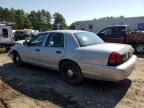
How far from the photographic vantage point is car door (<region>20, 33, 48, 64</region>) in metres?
7.48

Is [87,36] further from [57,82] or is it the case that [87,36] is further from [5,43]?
[5,43]

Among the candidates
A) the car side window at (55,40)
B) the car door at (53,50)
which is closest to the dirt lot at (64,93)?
the car door at (53,50)

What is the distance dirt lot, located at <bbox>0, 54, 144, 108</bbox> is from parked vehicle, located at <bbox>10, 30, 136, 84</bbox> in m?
0.41

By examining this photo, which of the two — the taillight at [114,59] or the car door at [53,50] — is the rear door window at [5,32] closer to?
the car door at [53,50]

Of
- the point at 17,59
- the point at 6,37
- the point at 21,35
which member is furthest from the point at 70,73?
the point at 21,35

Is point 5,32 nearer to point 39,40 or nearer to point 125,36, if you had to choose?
point 125,36

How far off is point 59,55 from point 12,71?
8.56ft

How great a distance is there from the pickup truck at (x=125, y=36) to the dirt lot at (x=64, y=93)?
5.71 metres

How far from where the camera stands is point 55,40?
22.9 ft

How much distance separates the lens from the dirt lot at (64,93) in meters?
5.12

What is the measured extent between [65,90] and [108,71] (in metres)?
1.35

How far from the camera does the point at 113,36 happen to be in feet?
45.2

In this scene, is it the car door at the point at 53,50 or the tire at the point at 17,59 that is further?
the tire at the point at 17,59

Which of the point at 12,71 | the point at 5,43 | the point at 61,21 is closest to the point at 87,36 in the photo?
the point at 12,71
